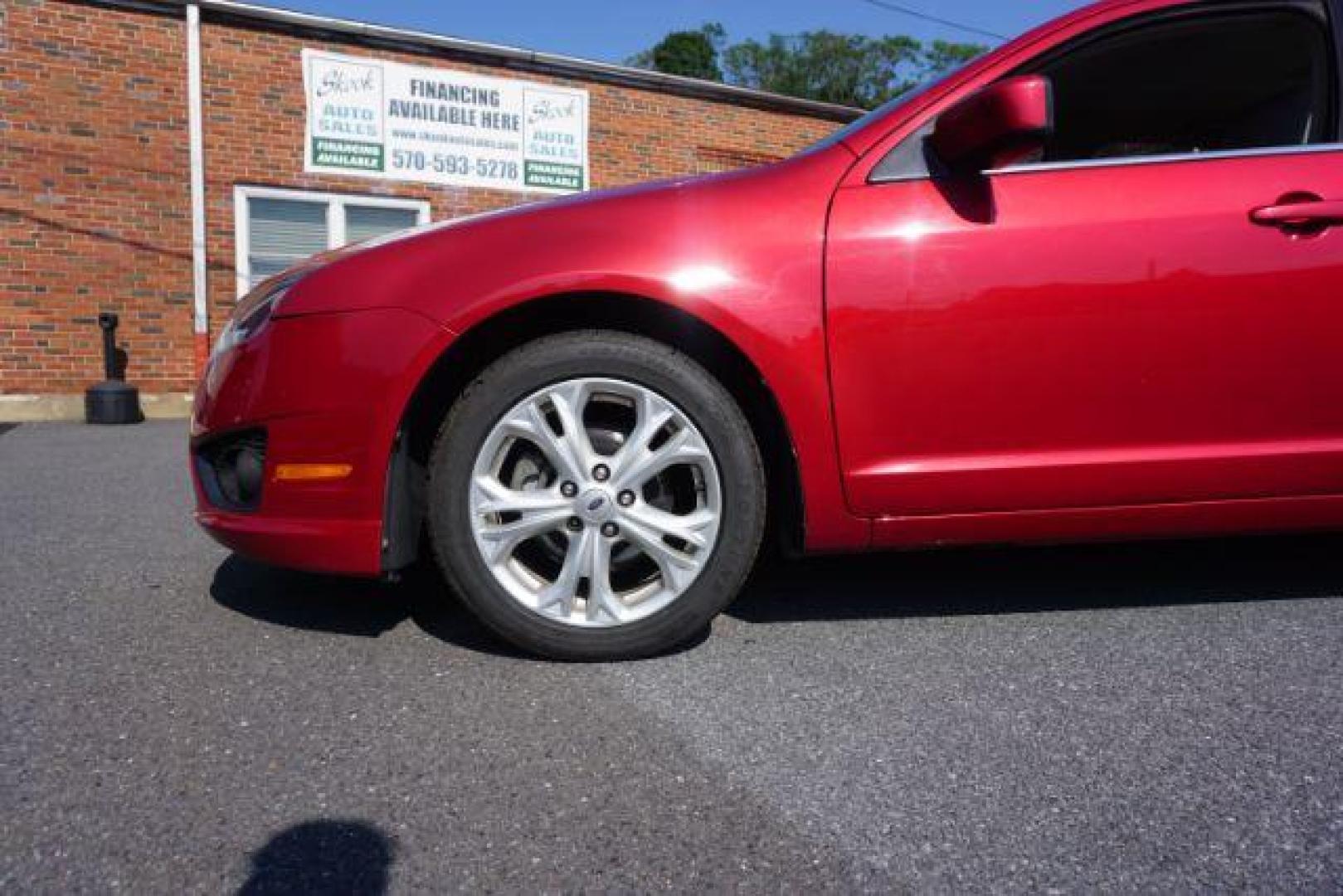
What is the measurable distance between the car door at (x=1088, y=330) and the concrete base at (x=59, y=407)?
817cm

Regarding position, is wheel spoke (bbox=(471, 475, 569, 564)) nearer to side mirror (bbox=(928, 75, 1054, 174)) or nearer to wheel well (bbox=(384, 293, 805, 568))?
Result: wheel well (bbox=(384, 293, 805, 568))

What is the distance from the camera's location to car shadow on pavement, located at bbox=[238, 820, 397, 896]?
4.10 ft

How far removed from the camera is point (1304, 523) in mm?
2236

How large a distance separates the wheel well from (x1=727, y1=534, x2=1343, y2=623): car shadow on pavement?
1.56 feet

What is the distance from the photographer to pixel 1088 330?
6.75ft

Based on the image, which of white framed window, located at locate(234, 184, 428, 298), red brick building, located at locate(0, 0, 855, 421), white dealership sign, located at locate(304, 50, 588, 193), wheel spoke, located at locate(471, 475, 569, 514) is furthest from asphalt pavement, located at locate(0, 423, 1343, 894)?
white dealership sign, located at locate(304, 50, 588, 193)

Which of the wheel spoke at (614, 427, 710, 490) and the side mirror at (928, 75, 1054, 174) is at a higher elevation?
the side mirror at (928, 75, 1054, 174)

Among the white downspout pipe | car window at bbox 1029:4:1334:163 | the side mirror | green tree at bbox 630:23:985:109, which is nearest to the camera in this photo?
the side mirror

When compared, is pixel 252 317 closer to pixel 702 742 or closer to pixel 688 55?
pixel 702 742

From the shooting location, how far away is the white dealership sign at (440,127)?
9.27 metres

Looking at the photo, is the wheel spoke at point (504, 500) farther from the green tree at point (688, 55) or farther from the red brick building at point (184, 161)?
the green tree at point (688, 55)

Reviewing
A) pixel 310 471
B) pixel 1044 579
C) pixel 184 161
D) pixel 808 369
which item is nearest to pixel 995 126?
pixel 808 369

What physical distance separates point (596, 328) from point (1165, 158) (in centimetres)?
144

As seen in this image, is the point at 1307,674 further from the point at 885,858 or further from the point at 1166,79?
the point at 1166,79
